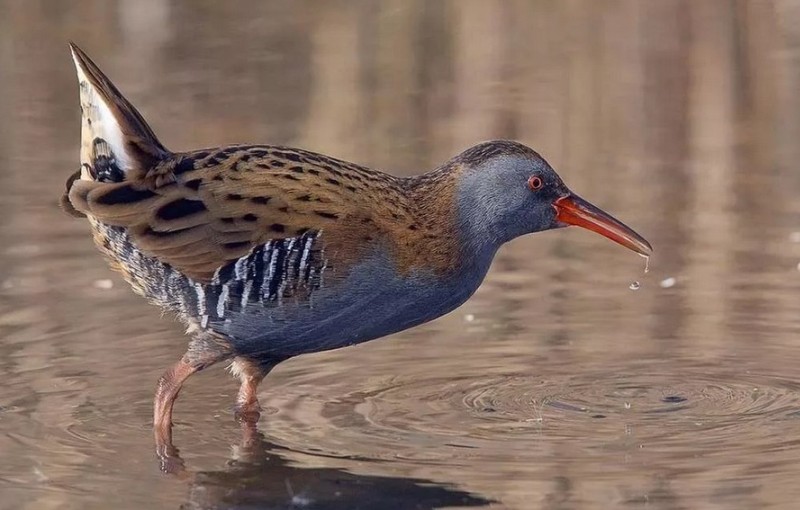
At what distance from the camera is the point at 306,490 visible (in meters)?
6.22

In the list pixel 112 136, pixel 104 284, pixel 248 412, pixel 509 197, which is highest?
pixel 112 136

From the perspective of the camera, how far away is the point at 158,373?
782 centimetres

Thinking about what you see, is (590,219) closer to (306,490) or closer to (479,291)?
(479,291)

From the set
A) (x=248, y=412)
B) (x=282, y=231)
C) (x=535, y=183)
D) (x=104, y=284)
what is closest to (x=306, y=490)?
(x=248, y=412)

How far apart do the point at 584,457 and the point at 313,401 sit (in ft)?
4.53

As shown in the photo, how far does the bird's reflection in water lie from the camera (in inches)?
238

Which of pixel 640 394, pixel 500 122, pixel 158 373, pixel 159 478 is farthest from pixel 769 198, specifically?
pixel 159 478

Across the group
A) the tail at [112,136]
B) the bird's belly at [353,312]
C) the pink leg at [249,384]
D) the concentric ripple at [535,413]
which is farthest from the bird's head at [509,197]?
the tail at [112,136]

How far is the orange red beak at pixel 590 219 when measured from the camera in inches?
291

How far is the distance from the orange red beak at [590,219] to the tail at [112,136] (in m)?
1.65

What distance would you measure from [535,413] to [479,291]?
2.05 meters

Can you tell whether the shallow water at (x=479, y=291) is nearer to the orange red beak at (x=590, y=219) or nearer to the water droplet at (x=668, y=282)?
the water droplet at (x=668, y=282)

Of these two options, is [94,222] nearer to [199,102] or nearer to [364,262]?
[364,262]

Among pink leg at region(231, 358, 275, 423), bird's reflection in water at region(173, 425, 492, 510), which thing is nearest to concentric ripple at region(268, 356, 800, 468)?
pink leg at region(231, 358, 275, 423)
